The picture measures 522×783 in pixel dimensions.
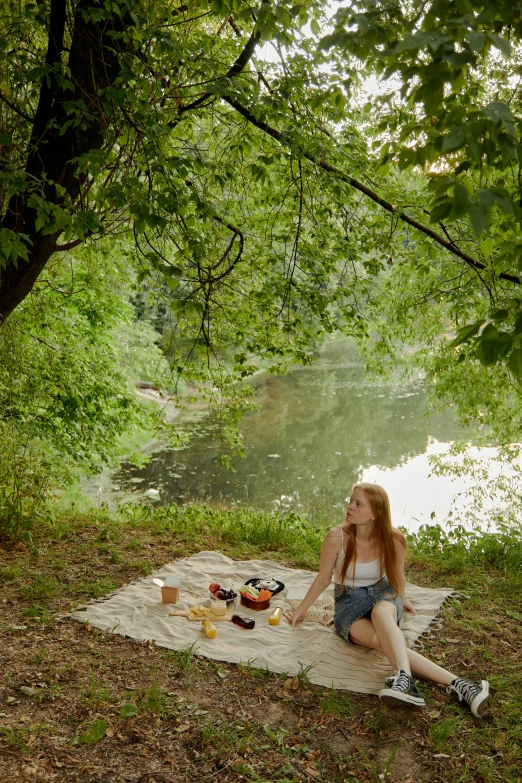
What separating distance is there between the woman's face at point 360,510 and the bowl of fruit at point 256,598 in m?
0.98

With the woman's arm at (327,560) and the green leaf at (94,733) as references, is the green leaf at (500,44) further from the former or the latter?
the green leaf at (94,733)

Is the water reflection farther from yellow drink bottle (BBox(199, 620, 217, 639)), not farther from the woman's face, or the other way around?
the woman's face

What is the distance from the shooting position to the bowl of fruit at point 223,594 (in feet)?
14.2

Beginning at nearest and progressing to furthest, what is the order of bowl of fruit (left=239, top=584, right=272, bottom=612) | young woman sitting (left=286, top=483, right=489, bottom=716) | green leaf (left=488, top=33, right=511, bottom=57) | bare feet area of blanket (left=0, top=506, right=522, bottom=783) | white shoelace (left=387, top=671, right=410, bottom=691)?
green leaf (left=488, top=33, right=511, bottom=57) < bare feet area of blanket (left=0, top=506, right=522, bottom=783) < white shoelace (left=387, top=671, right=410, bottom=691) < young woman sitting (left=286, top=483, right=489, bottom=716) < bowl of fruit (left=239, top=584, right=272, bottom=612)

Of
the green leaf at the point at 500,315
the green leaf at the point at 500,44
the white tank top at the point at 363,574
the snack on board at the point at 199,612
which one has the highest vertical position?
the green leaf at the point at 500,44

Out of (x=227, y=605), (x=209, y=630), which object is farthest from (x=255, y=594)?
(x=209, y=630)

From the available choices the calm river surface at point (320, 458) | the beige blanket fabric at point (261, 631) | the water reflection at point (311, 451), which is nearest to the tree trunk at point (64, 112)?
the beige blanket fabric at point (261, 631)

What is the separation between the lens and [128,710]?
2943 mm

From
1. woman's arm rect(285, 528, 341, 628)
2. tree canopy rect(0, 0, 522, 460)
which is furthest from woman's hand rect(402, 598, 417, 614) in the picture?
tree canopy rect(0, 0, 522, 460)

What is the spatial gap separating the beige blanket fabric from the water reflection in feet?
12.2

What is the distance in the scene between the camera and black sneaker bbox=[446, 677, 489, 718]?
118 inches

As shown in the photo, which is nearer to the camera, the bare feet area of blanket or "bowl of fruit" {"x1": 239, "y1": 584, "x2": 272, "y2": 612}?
the bare feet area of blanket

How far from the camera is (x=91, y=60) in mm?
3518

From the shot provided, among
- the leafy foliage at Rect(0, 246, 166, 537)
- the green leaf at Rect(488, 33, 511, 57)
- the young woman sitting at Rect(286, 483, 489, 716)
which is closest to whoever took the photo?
the green leaf at Rect(488, 33, 511, 57)
